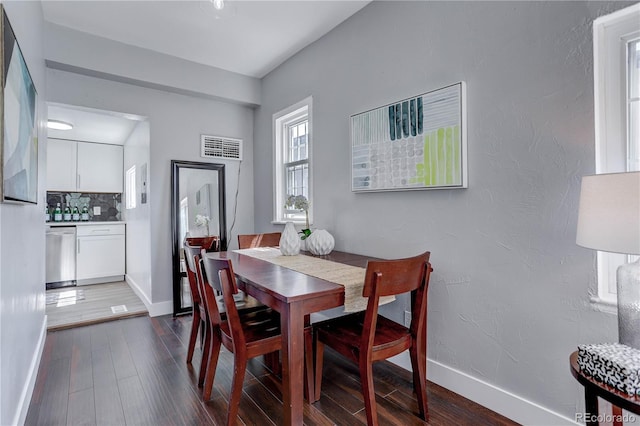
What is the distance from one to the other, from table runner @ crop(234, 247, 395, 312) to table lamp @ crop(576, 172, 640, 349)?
0.94 metres

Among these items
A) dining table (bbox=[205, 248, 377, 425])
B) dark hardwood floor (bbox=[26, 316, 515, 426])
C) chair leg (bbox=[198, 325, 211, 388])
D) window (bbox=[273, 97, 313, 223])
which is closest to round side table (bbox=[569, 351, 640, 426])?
dark hardwood floor (bbox=[26, 316, 515, 426])

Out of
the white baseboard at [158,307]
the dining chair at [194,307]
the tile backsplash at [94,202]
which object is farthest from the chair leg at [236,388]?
the tile backsplash at [94,202]

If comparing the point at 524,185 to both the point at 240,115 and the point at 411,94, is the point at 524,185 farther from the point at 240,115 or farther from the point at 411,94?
the point at 240,115

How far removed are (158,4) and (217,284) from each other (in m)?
2.33

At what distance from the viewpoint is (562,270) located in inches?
59.0

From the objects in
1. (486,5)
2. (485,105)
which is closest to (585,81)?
(485,105)

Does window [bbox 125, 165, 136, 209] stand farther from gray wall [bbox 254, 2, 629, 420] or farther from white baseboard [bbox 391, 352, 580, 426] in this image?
white baseboard [bbox 391, 352, 580, 426]

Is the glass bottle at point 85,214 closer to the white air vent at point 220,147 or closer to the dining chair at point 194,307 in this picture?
the white air vent at point 220,147

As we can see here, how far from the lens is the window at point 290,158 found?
3402 mm

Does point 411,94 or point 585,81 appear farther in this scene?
point 411,94

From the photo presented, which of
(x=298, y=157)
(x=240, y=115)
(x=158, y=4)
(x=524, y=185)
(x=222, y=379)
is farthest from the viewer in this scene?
(x=240, y=115)

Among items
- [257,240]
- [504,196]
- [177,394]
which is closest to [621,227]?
[504,196]

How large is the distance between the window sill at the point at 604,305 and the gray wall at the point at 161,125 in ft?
11.4

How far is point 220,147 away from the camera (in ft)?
12.7
